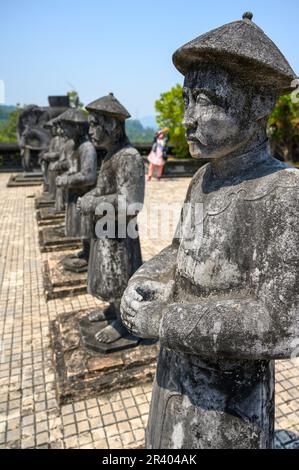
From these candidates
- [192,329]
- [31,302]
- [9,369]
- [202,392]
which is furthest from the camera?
[31,302]

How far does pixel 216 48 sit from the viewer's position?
124 centimetres

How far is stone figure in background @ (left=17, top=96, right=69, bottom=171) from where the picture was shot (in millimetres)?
16219

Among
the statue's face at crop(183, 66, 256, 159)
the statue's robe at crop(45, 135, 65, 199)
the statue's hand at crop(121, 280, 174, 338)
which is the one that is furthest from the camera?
the statue's robe at crop(45, 135, 65, 199)

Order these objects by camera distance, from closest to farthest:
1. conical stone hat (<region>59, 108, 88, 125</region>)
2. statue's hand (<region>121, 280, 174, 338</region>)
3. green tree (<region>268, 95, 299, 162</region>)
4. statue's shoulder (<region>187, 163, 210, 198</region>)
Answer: statue's hand (<region>121, 280, 174, 338</region>), statue's shoulder (<region>187, 163, 210, 198</region>), conical stone hat (<region>59, 108, 88, 125</region>), green tree (<region>268, 95, 299, 162</region>)

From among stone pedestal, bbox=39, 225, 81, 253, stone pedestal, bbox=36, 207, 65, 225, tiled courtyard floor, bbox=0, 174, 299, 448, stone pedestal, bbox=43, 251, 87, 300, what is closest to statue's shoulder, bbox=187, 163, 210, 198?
tiled courtyard floor, bbox=0, 174, 299, 448

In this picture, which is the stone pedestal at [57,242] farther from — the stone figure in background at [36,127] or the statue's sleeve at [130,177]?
the stone figure in background at [36,127]

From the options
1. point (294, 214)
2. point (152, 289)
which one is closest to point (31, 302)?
point (152, 289)

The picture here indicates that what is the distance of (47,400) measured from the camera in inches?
135

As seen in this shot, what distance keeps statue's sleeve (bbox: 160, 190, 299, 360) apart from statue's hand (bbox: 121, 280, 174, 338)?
21 cm

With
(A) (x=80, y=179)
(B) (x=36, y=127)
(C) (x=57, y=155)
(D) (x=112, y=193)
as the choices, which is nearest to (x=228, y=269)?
(D) (x=112, y=193)

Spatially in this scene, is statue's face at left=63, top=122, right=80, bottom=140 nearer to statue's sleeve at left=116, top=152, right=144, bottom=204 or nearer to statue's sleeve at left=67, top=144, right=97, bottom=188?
statue's sleeve at left=67, top=144, right=97, bottom=188

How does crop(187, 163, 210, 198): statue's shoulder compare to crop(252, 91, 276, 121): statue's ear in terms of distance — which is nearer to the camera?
crop(252, 91, 276, 121): statue's ear
